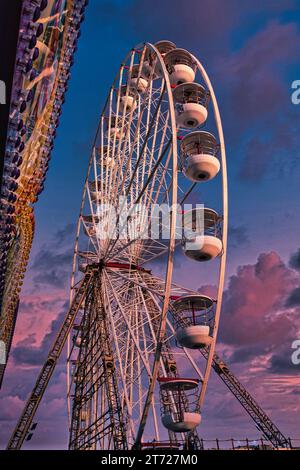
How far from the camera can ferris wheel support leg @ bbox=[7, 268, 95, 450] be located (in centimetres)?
3005

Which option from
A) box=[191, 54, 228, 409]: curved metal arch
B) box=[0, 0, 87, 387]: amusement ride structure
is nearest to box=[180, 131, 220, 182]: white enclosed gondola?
box=[191, 54, 228, 409]: curved metal arch

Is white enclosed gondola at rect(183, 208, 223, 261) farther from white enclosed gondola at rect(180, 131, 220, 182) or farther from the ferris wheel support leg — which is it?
the ferris wheel support leg

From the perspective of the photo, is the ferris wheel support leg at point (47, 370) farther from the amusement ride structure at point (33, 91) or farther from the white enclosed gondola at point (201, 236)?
the white enclosed gondola at point (201, 236)

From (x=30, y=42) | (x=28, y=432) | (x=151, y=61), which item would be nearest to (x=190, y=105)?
(x=151, y=61)

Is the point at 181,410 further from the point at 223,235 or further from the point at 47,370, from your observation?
the point at 47,370

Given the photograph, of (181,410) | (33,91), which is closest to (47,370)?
(181,410)

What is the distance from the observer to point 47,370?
103 feet

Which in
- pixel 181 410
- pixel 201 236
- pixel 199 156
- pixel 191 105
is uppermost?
pixel 191 105

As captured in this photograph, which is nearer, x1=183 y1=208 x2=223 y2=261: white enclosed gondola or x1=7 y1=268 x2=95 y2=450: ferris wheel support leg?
x1=183 y1=208 x2=223 y2=261: white enclosed gondola

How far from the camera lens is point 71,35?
21.0m

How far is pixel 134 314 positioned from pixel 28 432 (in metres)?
10.2

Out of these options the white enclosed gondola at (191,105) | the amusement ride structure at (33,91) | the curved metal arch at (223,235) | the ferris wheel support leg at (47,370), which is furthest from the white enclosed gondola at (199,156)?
the ferris wheel support leg at (47,370)
